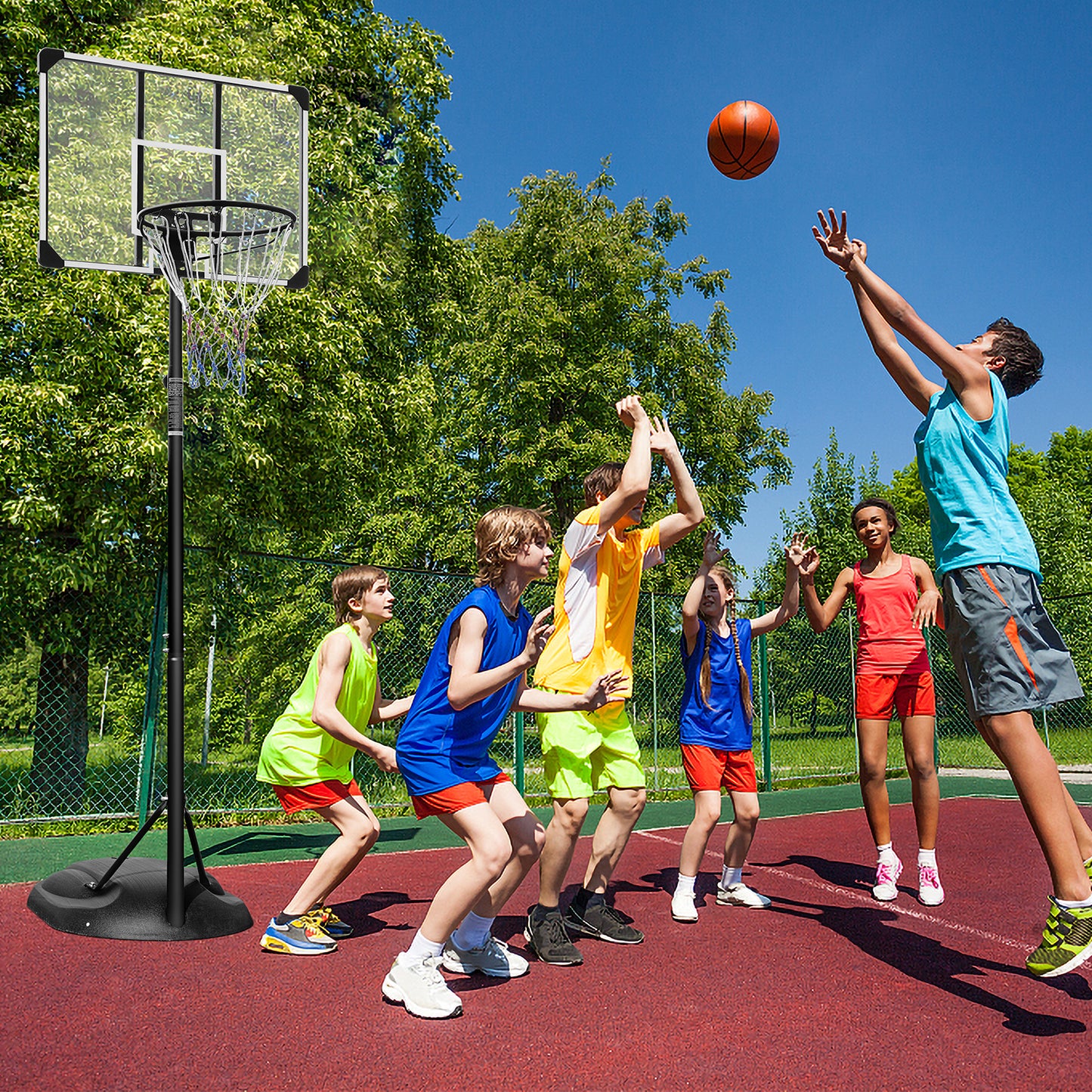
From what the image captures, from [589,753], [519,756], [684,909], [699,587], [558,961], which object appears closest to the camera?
[558,961]

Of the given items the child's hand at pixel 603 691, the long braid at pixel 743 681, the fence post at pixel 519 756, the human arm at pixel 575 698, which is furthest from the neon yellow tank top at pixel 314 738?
the fence post at pixel 519 756

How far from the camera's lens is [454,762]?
3617mm

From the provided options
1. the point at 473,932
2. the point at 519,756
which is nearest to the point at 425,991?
the point at 473,932

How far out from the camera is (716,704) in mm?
5297

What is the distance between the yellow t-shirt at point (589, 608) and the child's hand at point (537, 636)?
2.38ft

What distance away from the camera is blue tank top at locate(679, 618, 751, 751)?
17.3 ft

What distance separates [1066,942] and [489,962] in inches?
85.0

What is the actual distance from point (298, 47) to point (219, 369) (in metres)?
7.94

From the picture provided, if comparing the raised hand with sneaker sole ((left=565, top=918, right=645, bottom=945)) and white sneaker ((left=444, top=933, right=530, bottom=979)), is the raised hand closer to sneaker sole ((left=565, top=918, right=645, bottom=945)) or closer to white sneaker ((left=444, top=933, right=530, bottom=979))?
sneaker sole ((left=565, top=918, right=645, bottom=945))

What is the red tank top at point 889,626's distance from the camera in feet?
18.4

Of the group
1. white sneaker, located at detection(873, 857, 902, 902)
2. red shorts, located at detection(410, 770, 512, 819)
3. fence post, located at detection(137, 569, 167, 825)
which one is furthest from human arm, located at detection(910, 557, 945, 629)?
fence post, located at detection(137, 569, 167, 825)

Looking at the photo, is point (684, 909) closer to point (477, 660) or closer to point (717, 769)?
point (717, 769)

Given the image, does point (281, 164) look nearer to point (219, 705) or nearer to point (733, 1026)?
point (733, 1026)

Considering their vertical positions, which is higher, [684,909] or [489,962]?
[489,962]
